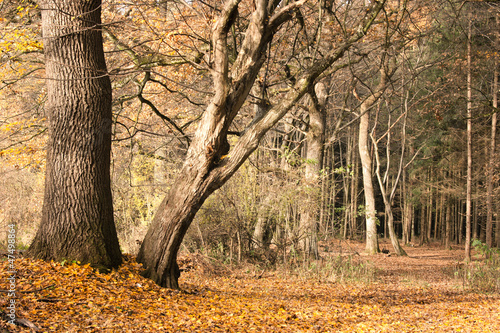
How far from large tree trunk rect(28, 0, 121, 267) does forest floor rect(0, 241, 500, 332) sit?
336 mm

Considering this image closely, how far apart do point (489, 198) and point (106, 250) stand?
1362cm

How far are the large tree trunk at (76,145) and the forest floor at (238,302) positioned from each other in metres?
0.34

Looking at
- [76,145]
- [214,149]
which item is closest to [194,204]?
[214,149]

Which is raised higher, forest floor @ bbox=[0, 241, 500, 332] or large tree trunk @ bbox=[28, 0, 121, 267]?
large tree trunk @ bbox=[28, 0, 121, 267]

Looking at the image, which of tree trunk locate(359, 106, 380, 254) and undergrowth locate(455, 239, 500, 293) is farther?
tree trunk locate(359, 106, 380, 254)

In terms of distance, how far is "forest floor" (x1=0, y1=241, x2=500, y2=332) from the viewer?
429 centimetres

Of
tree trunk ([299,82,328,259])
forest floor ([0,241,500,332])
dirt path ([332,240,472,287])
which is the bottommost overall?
dirt path ([332,240,472,287])

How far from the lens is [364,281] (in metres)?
9.15

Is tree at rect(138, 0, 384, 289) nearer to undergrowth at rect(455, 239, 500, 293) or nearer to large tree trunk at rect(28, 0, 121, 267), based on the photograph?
Answer: large tree trunk at rect(28, 0, 121, 267)

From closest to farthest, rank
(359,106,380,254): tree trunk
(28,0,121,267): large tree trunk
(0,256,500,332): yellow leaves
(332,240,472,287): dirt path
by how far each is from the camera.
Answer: (0,256,500,332): yellow leaves, (28,0,121,267): large tree trunk, (332,240,472,287): dirt path, (359,106,380,254): tree trunk

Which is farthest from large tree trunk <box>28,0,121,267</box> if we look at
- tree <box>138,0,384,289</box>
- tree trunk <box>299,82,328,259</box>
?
tree trunk <box>299,82,328,259</box>

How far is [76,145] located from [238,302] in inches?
127

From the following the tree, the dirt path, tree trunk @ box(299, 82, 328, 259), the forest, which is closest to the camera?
the forest

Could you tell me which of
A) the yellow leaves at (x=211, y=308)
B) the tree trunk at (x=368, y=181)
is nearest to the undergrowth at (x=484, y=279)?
the yellow leaves at (x=211, y=308)
